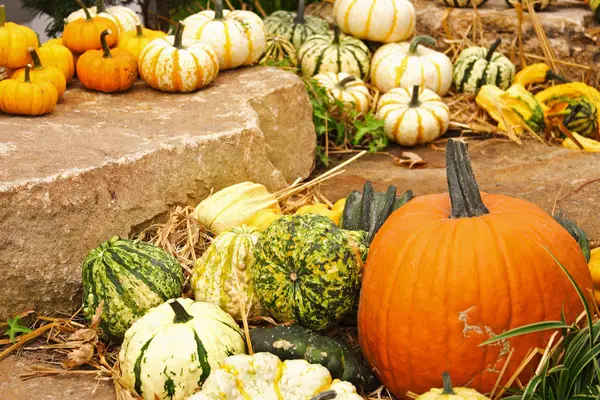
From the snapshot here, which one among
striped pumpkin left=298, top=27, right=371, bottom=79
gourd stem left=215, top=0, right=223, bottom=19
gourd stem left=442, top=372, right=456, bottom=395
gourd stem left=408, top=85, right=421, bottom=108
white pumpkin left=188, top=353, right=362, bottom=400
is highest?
gourd stem left=215, top=0, right=223, bottom=19

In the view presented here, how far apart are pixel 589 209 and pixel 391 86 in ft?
7.98

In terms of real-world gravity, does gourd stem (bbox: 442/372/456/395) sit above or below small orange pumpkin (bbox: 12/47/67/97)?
below

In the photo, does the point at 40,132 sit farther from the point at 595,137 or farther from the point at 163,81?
the point at 595,137

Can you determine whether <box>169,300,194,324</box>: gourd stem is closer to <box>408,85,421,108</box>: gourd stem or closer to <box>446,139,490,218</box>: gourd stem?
<box>446,139,490,218</box>: gourd stem

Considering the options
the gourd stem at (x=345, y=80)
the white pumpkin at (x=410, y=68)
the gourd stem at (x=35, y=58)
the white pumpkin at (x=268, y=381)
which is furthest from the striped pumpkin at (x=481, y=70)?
the white pumpkin at (x=268, y=381)

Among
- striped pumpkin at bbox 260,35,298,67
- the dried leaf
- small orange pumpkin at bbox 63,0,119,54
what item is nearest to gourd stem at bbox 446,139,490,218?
the dried leaf

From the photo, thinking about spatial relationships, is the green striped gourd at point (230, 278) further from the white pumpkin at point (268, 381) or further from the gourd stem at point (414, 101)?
the gourd stem at point (414, 101)

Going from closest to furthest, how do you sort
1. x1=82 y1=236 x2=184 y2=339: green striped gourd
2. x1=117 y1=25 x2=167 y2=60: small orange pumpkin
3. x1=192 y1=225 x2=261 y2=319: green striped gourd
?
x1=82 y1=236 x2=184 y2=339: green striped gourd, x1=192 y1=225 x2=261 y2=319: green striped gourd, x1=117 y1=25 x2=167 y2=60: small orange pumpkin

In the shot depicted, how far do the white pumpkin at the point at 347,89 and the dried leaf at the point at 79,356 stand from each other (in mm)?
3327

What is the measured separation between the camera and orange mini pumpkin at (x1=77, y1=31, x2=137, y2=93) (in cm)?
494

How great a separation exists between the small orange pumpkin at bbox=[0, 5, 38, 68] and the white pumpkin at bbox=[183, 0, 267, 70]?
3.69 feet

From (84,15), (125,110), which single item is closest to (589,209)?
(125,110)

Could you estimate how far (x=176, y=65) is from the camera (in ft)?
16.2

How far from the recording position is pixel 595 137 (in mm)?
6270
